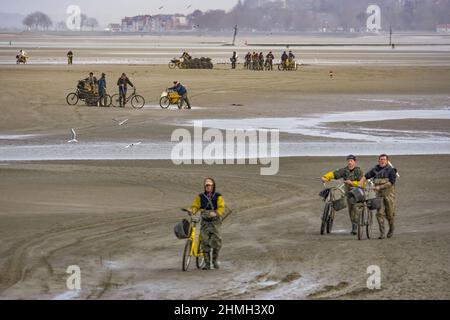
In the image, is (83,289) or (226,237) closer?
(83,289)

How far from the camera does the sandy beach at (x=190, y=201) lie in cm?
1434

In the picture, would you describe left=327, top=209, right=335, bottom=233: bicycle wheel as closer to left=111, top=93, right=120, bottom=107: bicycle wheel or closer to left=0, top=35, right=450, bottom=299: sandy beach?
left=0, top=35, right=450, bottom=299: sandy beach

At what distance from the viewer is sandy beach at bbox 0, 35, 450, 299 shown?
1434 cm

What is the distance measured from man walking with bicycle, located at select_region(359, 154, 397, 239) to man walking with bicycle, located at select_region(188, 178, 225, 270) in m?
3.66

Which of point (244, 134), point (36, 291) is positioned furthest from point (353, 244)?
point (244, 134)

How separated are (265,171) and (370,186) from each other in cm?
825

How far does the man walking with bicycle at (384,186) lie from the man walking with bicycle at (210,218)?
12.0 feet

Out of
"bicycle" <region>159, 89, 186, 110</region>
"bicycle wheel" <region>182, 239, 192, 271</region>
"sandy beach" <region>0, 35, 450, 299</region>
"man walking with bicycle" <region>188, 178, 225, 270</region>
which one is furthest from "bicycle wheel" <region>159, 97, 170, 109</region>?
"bicycle wheel" <region>182, 239, 192, 271</region>

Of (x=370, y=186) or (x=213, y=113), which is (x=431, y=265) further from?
(x=213, y=113)

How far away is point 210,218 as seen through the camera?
599 inches

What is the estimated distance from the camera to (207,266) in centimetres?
1531

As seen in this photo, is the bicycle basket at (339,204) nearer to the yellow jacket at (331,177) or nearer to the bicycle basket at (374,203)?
the yellow jacket at (331,177)

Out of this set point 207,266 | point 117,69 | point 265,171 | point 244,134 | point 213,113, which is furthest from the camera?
point 117,69

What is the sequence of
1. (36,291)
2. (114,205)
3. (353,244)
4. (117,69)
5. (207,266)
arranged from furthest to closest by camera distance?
(117,69) < (114,205) < (353,244) < (207,266) < (36,291)
